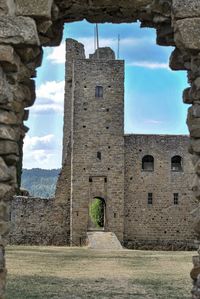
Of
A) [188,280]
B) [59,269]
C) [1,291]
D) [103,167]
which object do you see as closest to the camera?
[1,291]

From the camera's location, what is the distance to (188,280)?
1305 centimetres

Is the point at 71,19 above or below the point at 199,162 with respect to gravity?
above

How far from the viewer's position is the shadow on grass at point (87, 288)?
10.2 meters

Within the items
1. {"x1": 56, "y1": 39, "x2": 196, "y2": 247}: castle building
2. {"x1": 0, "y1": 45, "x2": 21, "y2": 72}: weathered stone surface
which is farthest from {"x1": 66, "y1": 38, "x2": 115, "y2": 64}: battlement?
{"x1": 0, "y1": 45, "x2": 21, "y2": 72}: weathered stone surface

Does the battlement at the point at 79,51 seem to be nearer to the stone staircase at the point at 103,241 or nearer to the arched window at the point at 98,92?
the arched window at the point at 98,92

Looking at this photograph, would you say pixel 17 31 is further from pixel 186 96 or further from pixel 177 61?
pixel 186 96

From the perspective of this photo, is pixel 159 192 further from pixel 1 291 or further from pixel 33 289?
pixel 1 291

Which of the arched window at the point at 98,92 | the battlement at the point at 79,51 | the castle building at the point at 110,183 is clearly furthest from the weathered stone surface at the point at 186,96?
the battlement at the point at 79,51

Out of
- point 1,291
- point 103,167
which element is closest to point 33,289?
point 1,291

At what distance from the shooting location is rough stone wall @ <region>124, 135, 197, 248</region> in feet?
109

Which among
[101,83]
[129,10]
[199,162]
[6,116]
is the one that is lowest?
[199,162]

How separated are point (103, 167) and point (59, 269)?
57.4ft

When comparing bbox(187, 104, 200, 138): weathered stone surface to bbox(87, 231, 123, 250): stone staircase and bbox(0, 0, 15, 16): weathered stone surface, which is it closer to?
bbox(0, 0, 15, 16): weathered stone surface

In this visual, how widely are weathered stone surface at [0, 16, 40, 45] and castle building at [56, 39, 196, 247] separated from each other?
26522mm
